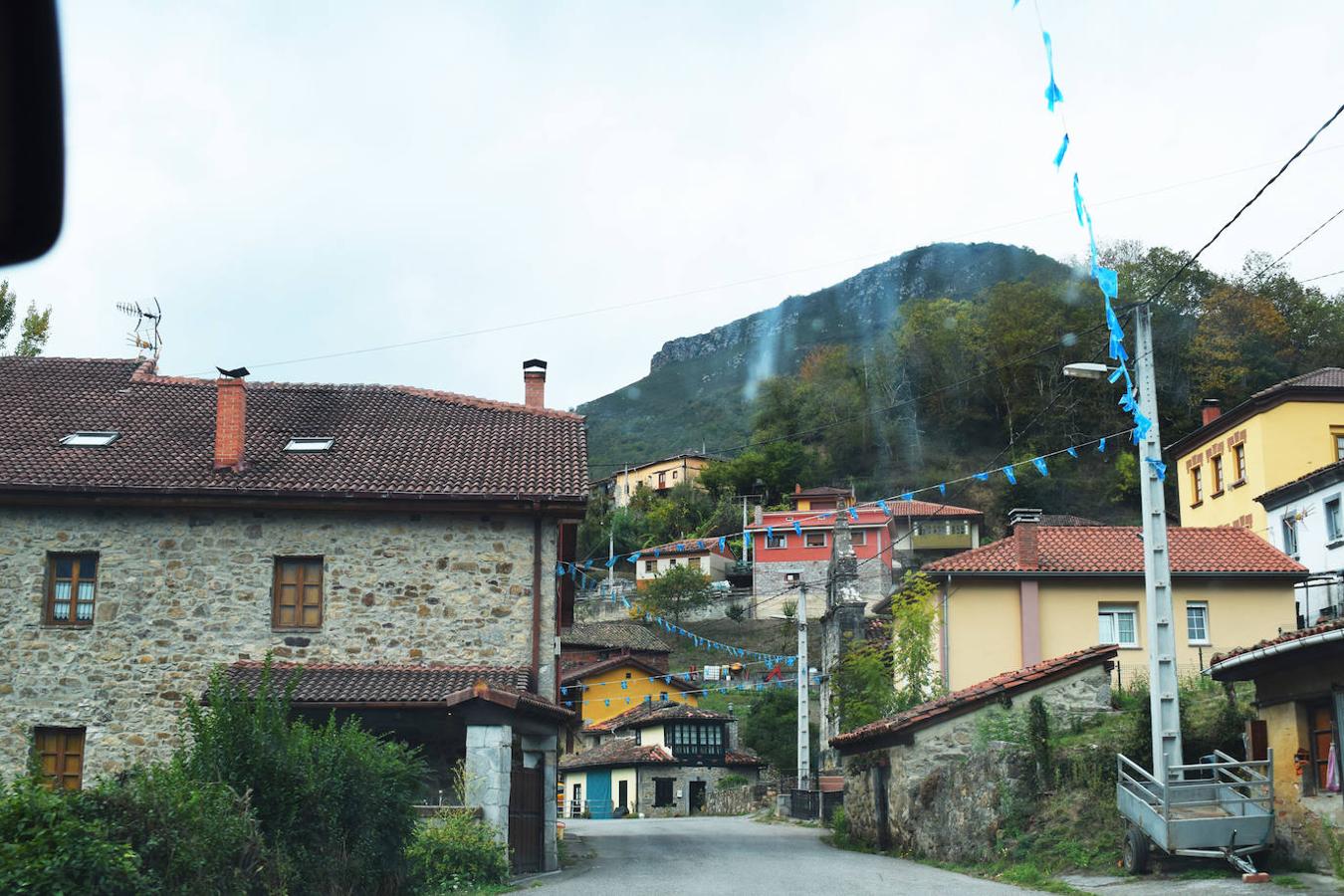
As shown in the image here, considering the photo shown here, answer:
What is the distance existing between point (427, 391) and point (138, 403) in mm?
5465

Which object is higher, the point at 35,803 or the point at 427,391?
the point at 427,391

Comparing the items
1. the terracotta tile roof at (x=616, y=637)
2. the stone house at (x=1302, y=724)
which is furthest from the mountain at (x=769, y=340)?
the stone house at (x=1302, y=724)

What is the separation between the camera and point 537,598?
Answer: 21734mm

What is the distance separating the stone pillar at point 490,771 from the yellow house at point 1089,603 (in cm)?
1642

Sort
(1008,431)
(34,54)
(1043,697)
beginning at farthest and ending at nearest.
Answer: (1008,431), (1043,697), (34,54)

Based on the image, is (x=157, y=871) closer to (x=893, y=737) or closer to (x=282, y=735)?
(x=282, y=735)

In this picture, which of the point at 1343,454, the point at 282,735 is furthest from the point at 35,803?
the point at 1343,454

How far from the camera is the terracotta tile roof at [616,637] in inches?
2758

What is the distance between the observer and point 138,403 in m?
25.2

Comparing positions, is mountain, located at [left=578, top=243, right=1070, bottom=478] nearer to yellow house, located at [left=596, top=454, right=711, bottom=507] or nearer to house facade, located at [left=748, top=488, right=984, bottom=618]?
yellow house, located at [left=596, top=454, right=711, bottom=507]

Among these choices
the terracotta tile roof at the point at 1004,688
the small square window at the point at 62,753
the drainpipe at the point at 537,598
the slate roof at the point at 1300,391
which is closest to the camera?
the terracotta tile roof at the point at 1004,688

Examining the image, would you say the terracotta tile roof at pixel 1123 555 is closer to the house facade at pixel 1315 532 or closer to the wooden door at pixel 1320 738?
the house facade at pixel 1315 532

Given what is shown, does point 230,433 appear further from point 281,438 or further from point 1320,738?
point 1320,738

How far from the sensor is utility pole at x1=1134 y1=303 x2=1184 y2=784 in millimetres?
16141
